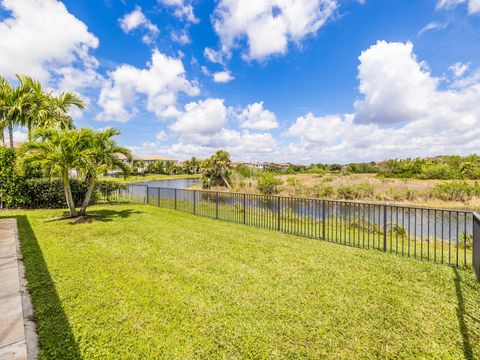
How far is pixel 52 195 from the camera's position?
9.40m

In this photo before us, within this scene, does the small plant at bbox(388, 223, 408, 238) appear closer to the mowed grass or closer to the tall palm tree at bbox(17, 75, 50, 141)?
the mowed grass

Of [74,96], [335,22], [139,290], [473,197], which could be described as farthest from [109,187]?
[473,197]

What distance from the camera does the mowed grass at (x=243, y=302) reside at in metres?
2.10

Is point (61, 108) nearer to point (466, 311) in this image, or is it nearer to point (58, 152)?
point (58, 152)

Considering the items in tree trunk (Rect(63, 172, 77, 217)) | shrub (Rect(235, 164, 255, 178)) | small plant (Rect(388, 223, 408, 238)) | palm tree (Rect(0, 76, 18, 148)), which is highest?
palm tree (Rect(0, 76, 18, 148))

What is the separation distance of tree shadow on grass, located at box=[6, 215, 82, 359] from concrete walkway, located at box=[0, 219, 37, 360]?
69 millimetres

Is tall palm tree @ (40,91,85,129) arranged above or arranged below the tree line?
above


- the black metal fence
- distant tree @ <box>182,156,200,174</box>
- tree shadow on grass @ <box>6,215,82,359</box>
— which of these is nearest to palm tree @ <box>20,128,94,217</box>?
tree shadow on grass @ <box>6,215,82,359</box>

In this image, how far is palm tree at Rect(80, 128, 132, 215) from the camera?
23.2 feet

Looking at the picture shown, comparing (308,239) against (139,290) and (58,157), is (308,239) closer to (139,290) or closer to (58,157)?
(139,290)

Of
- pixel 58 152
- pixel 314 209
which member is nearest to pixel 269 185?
pixel 314 209

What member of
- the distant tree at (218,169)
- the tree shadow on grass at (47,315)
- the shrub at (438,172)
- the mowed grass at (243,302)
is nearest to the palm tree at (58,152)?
the mowed grass at (243,302)

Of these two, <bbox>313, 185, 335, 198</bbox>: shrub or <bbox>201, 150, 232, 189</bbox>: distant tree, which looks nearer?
<bbox>313, 185, 335, 198</bbox>: shrub

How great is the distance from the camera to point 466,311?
2.67 m
